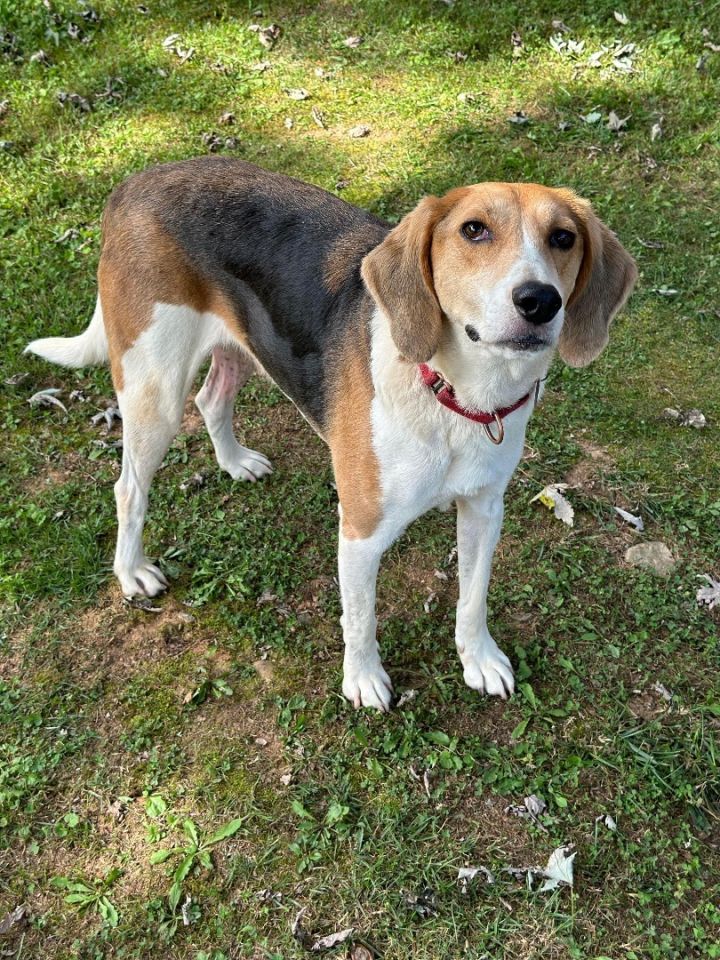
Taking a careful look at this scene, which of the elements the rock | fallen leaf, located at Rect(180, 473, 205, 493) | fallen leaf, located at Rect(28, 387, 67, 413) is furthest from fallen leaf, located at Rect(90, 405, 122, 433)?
the rock

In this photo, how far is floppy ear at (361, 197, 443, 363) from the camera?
9.43 feet

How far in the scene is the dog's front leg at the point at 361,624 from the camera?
11.2 feet

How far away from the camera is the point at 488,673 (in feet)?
12.9

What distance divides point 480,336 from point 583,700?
6.75 ft

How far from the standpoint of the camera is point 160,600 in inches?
172

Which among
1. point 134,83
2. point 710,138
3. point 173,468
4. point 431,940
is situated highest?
point 134,83

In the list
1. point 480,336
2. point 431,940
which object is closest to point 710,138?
point 480,336

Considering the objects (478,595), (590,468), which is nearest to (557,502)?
(590,468)

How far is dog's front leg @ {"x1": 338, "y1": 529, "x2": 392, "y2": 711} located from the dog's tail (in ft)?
5.80

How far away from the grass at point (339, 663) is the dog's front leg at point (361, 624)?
125mm

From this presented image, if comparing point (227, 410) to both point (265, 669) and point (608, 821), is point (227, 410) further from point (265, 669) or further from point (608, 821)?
point (608, 821)

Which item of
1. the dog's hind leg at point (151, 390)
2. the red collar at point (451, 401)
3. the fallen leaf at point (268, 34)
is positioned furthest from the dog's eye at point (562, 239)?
the fallen leaf at point (268, 34)

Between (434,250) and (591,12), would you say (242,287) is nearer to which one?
(434,250)

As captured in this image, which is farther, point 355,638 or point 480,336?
point 355,638
